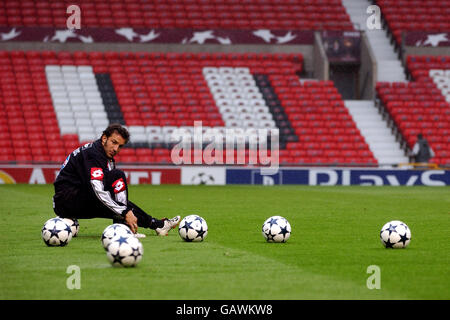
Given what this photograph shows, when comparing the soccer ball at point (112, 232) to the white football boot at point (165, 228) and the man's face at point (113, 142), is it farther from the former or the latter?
the white football boot at point (165, 228)

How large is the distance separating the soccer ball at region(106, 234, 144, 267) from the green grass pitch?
130 mm

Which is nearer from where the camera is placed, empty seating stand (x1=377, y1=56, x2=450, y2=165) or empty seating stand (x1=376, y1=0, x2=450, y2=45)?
empty seating stand (x1=377, y1=56, x2=450, y2=165)

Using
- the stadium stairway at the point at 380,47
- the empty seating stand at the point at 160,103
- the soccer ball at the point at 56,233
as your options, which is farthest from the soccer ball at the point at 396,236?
the stadium stairway at the point at 380,47

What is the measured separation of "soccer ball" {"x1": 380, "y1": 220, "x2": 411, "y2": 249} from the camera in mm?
9836

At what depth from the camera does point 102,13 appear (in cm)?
3847

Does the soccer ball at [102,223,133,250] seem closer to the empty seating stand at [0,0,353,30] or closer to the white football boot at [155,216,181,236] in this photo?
the white football boot at [155,216,181,236]

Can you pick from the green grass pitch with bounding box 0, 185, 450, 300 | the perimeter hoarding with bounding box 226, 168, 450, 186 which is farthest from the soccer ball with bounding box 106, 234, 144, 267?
the perimeter hoarding with bounding box 226, 168, 450, 186

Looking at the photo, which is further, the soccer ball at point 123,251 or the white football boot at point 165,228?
the white football boot at point 165,228

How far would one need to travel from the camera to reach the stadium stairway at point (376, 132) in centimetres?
3366

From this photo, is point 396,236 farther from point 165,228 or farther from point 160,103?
point 160,103

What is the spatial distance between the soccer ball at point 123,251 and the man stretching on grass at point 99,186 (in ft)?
7.70

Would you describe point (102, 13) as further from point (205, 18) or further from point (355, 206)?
point (355, 206)

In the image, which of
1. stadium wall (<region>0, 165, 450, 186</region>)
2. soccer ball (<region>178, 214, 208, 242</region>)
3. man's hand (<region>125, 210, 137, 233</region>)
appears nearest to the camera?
man's hand (<region>125, 210, 137, 233</region>)
